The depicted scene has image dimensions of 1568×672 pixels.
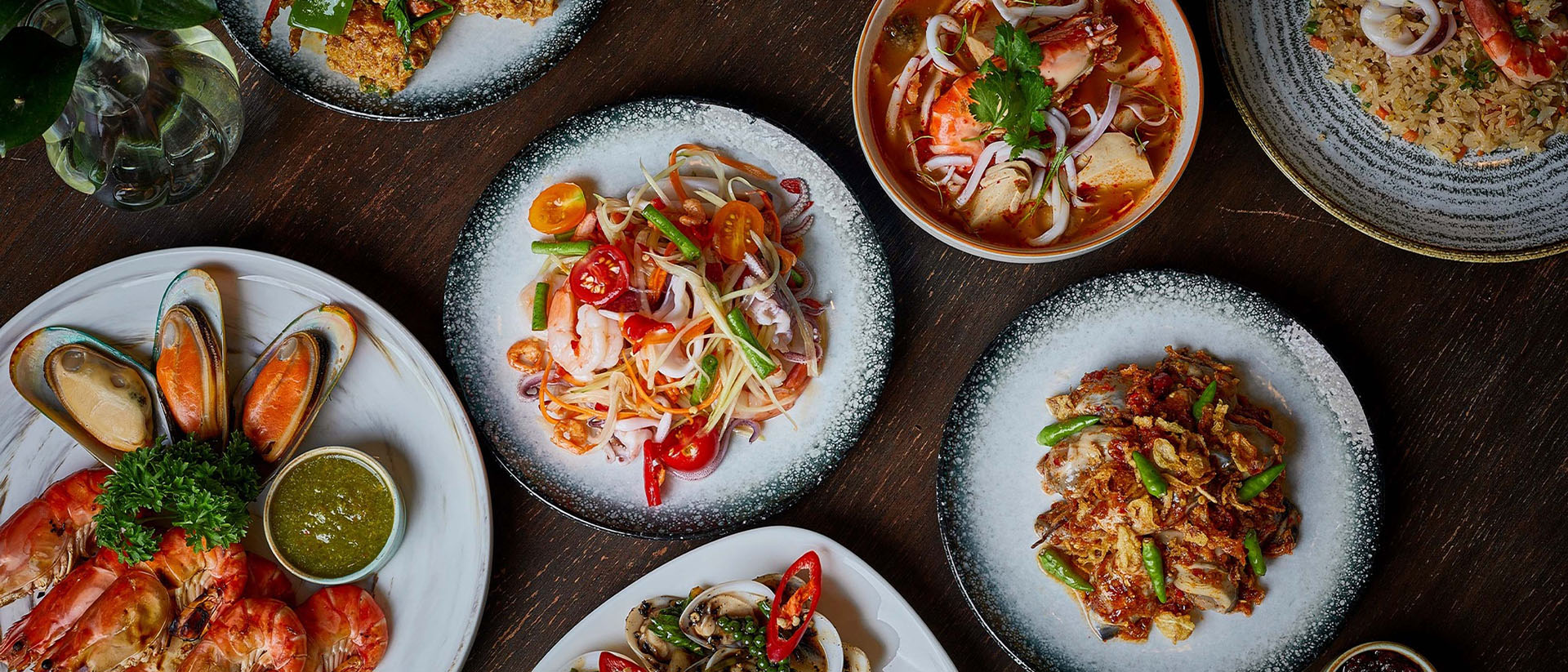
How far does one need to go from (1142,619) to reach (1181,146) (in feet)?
4.21

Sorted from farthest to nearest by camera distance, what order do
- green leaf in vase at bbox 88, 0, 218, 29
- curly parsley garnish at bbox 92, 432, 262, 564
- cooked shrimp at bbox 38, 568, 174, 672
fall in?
1. cooked shrimp at bbox 38, 568, 174, 672
2. curly parsley garnish at bbox 92, 432, 262, 564
3. green leaf in vase at bbox 88, 0, 218, 29

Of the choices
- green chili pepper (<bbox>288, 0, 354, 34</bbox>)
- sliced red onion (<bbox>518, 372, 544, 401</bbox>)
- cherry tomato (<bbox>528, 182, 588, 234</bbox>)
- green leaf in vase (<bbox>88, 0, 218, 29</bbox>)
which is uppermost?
green leaf in vase (<bbox>88, 0, 218, 29</bbox>)

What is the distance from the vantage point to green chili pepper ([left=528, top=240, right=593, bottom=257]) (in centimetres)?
248

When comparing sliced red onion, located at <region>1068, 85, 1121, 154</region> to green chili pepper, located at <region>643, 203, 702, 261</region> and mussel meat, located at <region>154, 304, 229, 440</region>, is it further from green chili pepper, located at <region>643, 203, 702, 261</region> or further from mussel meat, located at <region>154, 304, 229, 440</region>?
mussel meat, located at <region>154, 304, 229, 440</region>

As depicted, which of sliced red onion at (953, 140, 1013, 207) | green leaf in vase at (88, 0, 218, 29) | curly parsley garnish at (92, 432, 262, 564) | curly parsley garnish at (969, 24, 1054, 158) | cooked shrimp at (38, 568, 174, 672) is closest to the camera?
green leaf in vase at (88, 0, 218, 29)

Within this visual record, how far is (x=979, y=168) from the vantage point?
2.37 m

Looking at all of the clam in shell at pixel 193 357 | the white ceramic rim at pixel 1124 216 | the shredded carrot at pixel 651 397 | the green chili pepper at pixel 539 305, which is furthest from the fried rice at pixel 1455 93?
the clam in shell at pixel 193 357

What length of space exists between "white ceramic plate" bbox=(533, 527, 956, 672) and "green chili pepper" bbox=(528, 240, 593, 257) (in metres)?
0.92

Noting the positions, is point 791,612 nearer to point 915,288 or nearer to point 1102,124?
point 915,288

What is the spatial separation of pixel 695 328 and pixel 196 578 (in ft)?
5.50

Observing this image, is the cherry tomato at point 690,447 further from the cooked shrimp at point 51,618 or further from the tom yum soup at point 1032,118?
the cooked shrimp at point 51,618

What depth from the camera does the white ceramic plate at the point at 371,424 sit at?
2.62m

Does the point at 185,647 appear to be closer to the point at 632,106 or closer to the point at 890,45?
the point at 632,106

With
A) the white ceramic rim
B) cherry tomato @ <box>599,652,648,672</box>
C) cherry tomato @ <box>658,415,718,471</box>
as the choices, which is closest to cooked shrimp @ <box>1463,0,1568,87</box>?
the white ceramic rim
